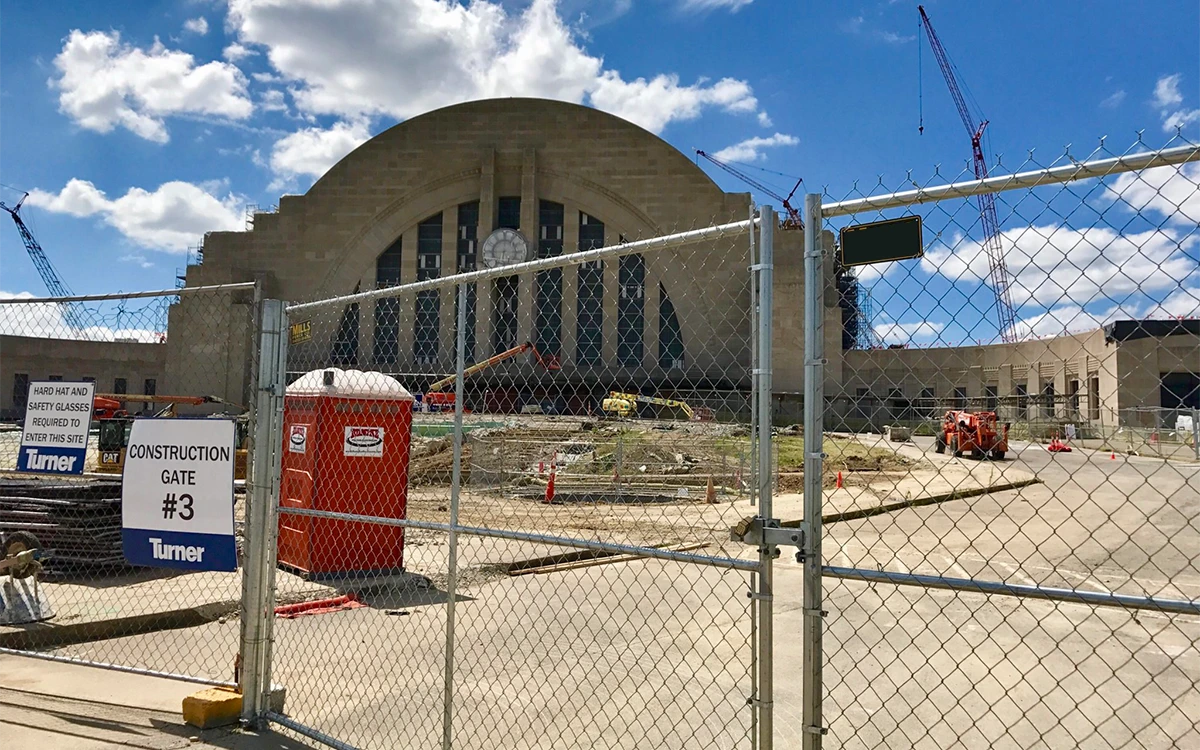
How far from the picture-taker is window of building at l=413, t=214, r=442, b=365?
43.3 m

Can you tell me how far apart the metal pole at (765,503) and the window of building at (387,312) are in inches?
1653

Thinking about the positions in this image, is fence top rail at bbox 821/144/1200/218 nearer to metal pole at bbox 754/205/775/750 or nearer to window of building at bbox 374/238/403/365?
metal pole at bbox 754/205/775/750

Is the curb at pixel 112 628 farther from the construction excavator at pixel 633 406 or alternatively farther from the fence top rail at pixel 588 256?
the construction excavator at pixel 633 406

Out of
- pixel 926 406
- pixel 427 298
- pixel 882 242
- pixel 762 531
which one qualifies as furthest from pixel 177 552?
pixel 427 298

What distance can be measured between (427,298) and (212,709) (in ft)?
132

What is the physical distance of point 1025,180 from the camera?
2.59 meters

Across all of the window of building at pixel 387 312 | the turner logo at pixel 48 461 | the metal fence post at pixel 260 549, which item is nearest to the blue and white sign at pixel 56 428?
the turner logo at pixel 48 461

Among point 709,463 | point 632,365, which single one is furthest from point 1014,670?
point 632,365

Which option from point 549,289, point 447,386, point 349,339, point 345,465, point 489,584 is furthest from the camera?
point 349,339

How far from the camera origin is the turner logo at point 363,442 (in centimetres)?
877

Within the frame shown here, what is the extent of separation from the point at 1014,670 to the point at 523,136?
48.2 metres

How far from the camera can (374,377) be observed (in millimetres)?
8945

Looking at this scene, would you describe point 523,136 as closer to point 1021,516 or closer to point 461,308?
point 1021,516

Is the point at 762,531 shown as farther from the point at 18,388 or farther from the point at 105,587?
the point at 18,388
